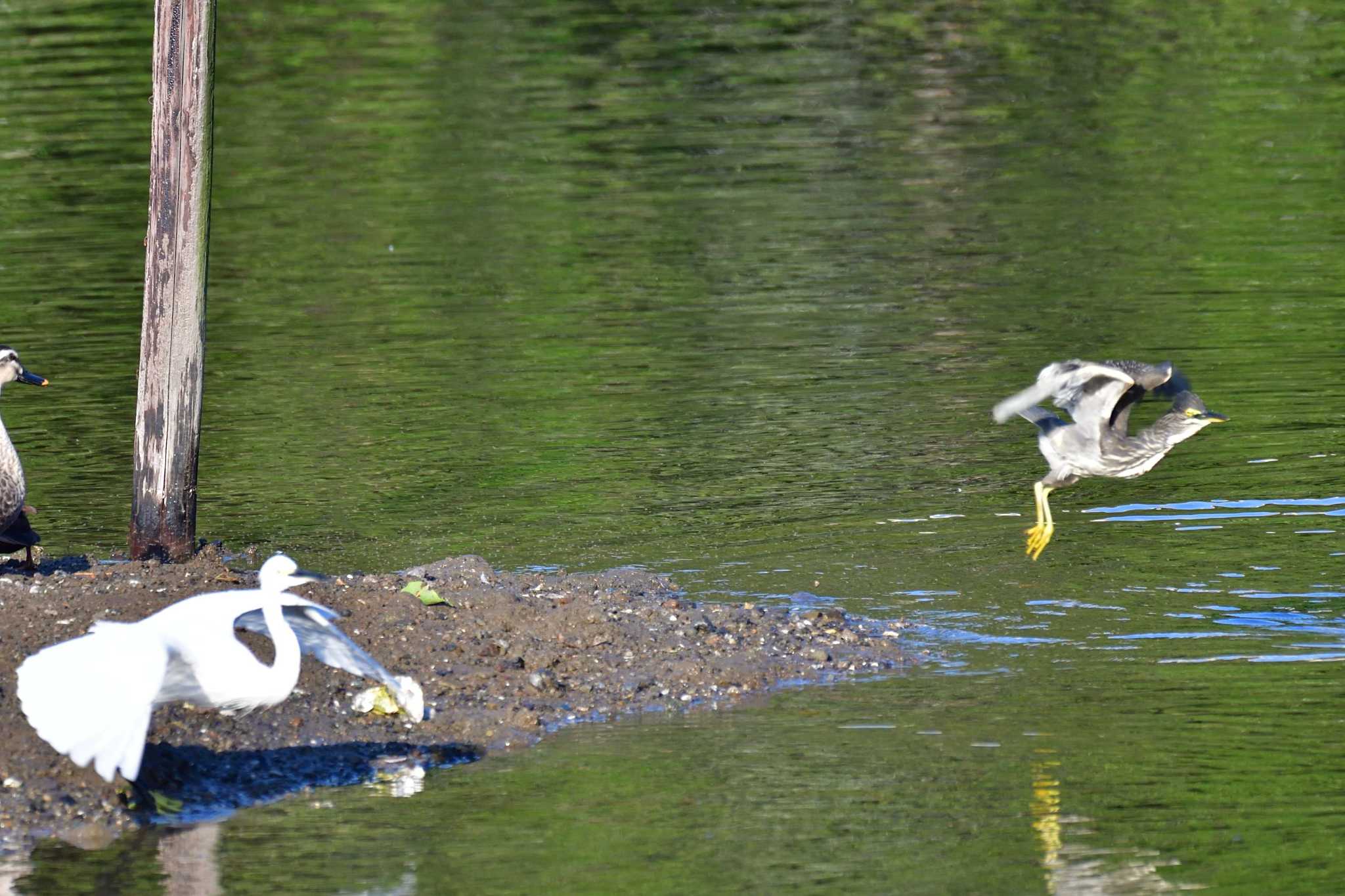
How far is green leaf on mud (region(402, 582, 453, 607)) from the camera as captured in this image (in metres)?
10.7

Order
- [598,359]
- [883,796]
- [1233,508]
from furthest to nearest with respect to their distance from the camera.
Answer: [598,359], [1233,508], [883,796]

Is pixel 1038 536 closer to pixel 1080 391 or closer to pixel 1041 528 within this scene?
pixel 1041 528

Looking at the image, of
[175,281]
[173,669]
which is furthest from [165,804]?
[175,281]

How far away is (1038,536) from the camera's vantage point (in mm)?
12039

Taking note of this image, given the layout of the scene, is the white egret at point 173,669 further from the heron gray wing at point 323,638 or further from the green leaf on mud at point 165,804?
the green leaf on mud at point 165,804

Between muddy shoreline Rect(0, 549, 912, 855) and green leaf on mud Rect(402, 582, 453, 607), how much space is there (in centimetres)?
3

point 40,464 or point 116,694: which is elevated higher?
point 116,694

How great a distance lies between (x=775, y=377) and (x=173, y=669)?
945 cm

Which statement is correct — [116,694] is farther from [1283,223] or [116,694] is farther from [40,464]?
[1283,223]

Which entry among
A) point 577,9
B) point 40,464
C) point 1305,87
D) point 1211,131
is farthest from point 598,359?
point 577,9

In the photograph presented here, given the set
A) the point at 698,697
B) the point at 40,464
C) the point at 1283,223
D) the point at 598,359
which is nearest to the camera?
the point at 698,697

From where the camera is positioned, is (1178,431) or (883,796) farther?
(1178,431)

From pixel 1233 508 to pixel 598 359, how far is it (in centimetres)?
658

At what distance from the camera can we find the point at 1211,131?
85.4 feet
